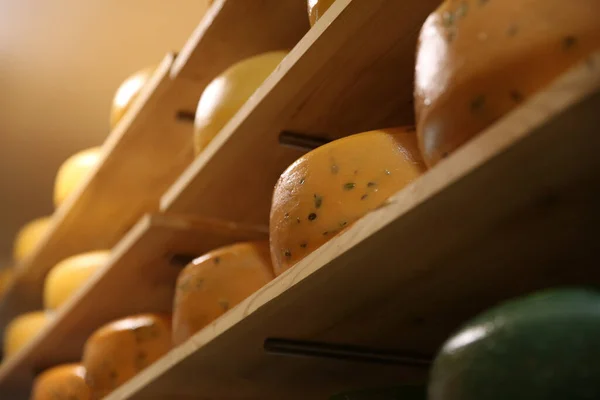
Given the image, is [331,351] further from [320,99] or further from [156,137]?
[156,137]

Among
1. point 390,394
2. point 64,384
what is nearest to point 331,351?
point 390,394

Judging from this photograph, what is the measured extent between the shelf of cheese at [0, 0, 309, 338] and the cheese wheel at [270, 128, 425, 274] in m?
0.50

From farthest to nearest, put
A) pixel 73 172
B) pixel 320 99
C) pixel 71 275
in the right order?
pixel 73 172
pixel 71 275
pixel 320 99

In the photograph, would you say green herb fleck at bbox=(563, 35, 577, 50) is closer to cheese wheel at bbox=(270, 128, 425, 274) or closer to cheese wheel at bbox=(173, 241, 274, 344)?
Result: cheese wheel at bbox=(270, 128, 425, 274)

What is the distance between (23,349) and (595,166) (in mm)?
1616

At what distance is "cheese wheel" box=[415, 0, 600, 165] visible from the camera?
533mm

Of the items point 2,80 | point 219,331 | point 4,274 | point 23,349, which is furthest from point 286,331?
point 4,274

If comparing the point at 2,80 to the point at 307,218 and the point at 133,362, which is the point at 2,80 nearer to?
the point at 133,362

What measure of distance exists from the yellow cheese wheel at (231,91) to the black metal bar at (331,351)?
0.37 metres

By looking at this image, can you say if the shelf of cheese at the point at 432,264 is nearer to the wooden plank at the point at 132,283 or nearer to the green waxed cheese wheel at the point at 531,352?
the green waxed cheese wheel at the point at 531,352

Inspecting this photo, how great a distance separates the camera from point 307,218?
29.5 inches

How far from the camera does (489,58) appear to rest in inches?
21.8

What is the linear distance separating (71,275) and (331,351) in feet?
3.40

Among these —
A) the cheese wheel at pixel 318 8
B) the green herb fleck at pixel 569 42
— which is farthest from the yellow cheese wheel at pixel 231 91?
the green herb fleck at pixel 569 42
